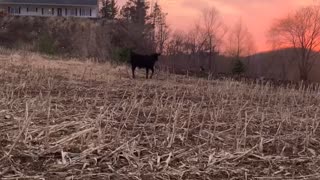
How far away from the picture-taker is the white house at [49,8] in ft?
Answer: 246

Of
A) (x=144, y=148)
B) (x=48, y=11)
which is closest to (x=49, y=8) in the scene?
(x=48, y=11)

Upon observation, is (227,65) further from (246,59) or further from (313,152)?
(313,152)

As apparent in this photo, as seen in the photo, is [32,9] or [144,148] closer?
[144,148]

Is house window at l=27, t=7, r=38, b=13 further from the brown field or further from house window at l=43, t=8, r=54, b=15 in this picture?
the brown field

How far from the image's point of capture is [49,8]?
7675cm

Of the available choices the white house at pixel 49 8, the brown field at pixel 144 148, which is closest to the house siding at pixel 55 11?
the white house at pixel 49 8

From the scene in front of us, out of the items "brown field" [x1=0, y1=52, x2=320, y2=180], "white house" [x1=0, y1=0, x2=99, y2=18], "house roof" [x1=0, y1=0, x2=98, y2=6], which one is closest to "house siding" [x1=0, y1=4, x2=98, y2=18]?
"white house" [x1=0, y1=0, x2=99, y2=18]

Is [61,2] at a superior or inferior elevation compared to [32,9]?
superior

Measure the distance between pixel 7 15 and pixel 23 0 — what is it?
501 cm

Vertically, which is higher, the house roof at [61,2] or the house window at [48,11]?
the house roof at [61,2]

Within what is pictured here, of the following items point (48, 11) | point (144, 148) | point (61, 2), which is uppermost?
point (61, 2)

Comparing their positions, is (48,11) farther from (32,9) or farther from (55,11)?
(32,9)

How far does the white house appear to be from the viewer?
74.9 metres

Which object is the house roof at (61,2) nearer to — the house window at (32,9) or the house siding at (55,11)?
the house siding at (55,11)
